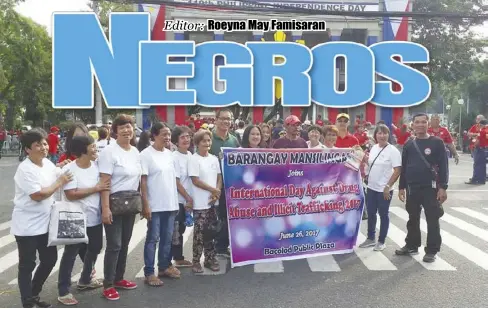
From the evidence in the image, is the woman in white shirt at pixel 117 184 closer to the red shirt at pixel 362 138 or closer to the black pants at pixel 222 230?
the black pants at pixel 222 230

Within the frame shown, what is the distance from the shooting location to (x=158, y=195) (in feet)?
17.3

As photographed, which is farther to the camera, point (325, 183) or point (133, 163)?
point (325, 183)

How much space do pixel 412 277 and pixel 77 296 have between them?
3566mm

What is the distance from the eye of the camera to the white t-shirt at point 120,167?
4828 mm

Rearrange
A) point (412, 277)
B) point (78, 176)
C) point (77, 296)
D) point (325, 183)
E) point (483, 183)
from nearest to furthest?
point (78, 176) → point (77, 296) → point (412, 277) → point (325, 183) → point (483, 183)

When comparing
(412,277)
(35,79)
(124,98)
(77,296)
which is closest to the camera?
(77,296)

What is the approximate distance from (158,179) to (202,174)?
0.61 meters

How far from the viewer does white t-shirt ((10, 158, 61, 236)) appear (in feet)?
14.3

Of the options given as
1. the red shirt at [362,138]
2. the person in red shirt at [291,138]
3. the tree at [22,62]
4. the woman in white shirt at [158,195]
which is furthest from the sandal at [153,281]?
the tree at [22,62]

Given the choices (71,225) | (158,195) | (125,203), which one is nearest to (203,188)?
(158,195)

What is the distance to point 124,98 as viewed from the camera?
12.3 m

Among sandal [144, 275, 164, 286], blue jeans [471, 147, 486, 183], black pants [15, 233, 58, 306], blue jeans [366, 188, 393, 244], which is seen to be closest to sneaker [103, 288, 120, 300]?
sandal [144, 275, 164, 286]

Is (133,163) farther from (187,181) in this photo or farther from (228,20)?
(228,20)

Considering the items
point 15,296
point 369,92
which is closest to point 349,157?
point 15,296
